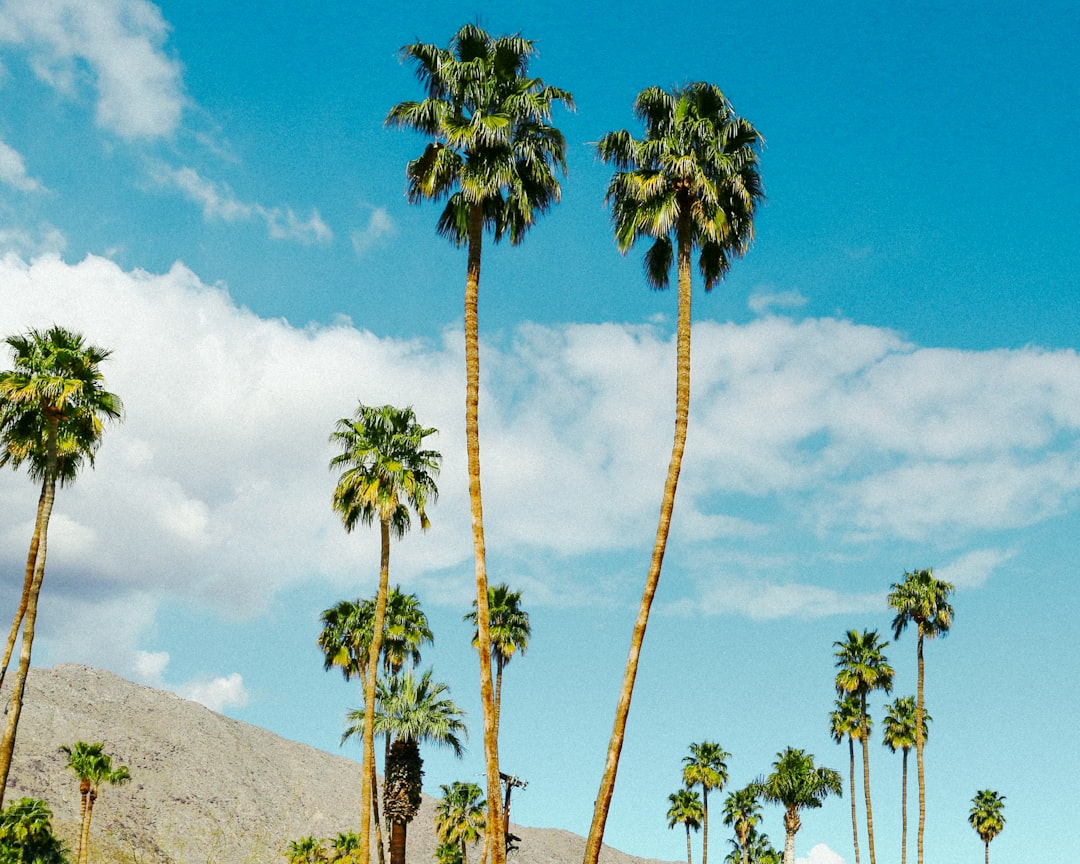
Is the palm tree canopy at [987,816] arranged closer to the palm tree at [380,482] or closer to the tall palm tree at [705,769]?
the tall palm tree at [705,769]

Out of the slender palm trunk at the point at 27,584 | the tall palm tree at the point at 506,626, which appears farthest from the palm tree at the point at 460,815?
the slender palm trunk at the point at 27,584

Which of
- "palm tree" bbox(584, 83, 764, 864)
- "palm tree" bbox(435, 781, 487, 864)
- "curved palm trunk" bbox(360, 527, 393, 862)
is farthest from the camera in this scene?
"palm tree" bbox(435, 781, 487, 864)

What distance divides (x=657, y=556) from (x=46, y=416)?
20.2 metres

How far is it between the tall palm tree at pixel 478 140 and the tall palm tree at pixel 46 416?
45.4 feet

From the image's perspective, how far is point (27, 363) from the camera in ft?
107

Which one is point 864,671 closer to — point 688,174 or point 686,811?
point 686,811

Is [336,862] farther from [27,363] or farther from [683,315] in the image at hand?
[683,315]

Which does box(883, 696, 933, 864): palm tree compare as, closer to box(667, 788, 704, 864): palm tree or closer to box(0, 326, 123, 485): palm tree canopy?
box(667, 788, 704, 864): palm tree

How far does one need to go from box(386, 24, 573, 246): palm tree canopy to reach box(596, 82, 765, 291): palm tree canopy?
1725 millimetres

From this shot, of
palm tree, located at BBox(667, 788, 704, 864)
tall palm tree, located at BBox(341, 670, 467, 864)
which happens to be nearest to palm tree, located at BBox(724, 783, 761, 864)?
palm tree, located at BBox(667, 788, 704, 864)

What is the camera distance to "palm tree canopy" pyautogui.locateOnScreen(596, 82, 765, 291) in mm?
24922

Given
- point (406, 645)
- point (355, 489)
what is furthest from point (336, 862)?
point (355, 489)

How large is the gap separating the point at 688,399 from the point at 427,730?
23.7 m

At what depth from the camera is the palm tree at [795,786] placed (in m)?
72.5
